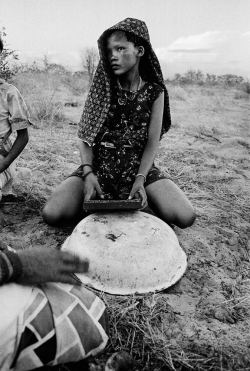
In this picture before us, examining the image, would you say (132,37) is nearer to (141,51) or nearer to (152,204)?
(141,51)

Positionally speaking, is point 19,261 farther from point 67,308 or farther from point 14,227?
point 14,227

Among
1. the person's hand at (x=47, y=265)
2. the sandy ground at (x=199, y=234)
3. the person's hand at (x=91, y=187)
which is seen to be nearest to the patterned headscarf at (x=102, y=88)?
the person's hand at (x=91, y=187)

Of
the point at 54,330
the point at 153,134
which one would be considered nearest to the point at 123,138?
the point at 153,134

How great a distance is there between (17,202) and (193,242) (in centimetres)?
141

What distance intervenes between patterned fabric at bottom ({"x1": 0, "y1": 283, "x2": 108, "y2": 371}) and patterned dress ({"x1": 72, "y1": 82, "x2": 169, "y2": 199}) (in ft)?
4.29

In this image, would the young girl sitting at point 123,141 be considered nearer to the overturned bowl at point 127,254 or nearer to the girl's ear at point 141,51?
the girl's ear at point 141,51

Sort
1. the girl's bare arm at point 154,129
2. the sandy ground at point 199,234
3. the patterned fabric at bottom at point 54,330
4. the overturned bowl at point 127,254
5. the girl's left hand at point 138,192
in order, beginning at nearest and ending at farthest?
the patterned fabric at bottom at point 54,330 < the sandy ground at point 199,234 < the overturned bowl at point 127,254 < the girl's left hand at point 138,192 < the girl's bare arm at point 154,129

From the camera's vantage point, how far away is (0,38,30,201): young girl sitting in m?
2.56

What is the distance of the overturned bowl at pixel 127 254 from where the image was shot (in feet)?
6.23

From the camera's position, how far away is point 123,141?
2.60 meters

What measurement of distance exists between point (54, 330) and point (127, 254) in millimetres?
749

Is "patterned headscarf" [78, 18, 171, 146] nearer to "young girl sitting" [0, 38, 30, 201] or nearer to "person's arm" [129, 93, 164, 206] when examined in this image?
"person's arm" [129, 93, 164, 206]

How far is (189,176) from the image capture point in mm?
3795

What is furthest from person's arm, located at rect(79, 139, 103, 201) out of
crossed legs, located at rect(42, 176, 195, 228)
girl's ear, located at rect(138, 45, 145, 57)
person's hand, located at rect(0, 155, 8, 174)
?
girl's ear, located at rect(138, 45, 145, 57)
